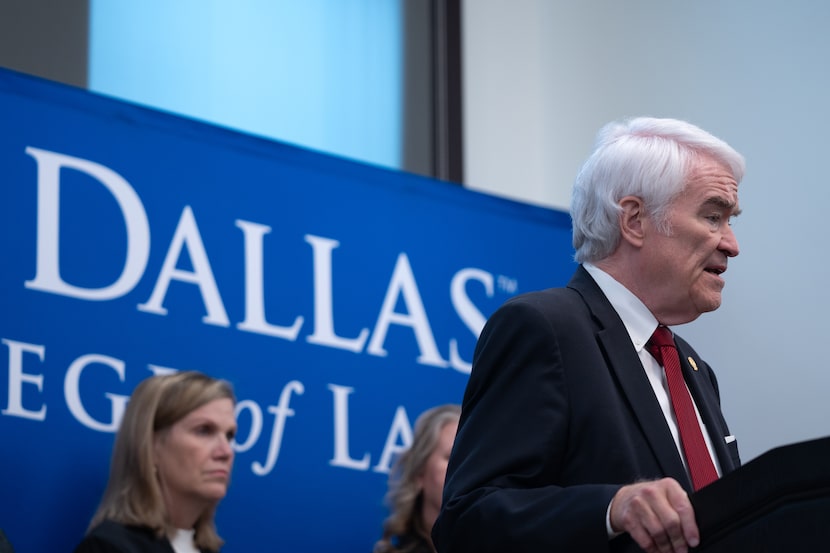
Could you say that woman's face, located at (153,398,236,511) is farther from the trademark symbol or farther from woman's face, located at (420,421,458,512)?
the trademark symbol

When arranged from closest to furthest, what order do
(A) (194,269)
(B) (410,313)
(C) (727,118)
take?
(A) (194,269) < (B) (410,313) < (C) (727,118)

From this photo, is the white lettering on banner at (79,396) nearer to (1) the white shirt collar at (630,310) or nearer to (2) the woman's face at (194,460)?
(2) the woman's face at (194,460)

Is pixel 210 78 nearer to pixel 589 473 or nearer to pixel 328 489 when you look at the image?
pixel 328 489

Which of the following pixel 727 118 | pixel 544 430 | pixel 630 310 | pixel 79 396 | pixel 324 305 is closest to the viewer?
pixel 544 430

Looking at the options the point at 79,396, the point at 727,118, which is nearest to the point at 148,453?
the point at 79,396

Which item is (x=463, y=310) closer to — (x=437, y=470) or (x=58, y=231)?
(x=437, y=470)

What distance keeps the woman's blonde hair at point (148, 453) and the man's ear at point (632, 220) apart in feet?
6.68

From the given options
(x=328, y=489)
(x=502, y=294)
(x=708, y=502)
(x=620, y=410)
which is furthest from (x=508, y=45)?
(x=708, y=502)

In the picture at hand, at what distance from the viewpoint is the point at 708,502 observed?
159 cm

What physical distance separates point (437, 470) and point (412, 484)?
0.10 m

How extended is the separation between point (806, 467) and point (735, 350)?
4111mm

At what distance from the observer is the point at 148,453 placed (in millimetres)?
3938

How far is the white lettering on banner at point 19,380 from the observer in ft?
12.7

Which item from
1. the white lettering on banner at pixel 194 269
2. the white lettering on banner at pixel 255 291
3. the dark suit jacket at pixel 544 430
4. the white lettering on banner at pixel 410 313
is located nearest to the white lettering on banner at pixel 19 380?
the white lettering on banner at pixel 194 269
